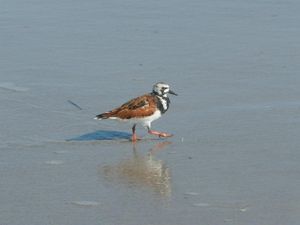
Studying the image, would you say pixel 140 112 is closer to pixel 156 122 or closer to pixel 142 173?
pixel 156 122

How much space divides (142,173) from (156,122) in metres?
1.58

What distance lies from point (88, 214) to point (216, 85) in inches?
136

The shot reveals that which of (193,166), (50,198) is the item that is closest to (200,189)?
(193,166)

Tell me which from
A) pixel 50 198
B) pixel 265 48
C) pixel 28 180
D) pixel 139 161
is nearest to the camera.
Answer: pixel 50 198

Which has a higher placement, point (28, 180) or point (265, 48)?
point (265, 48)

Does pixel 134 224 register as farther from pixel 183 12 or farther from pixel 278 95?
pixel 183 12

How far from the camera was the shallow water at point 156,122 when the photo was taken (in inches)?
221

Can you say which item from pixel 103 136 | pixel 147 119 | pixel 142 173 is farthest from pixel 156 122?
pixel 142 173

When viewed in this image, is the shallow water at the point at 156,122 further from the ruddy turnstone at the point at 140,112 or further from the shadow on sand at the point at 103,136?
the ruddy turnstone at the point at 140,112

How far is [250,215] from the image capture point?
17.5 ft

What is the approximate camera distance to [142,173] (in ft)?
20.7

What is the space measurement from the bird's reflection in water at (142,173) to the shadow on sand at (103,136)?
1.91 ft

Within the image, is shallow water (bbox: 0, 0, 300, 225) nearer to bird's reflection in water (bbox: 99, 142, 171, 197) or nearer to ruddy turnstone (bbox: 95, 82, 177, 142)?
bird's reflection in water (bbox: 99, 142, 171, 197)

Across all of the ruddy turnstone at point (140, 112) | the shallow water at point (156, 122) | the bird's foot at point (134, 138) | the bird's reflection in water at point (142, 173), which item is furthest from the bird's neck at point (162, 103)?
the bird's reflection in water at point (142, 173)
